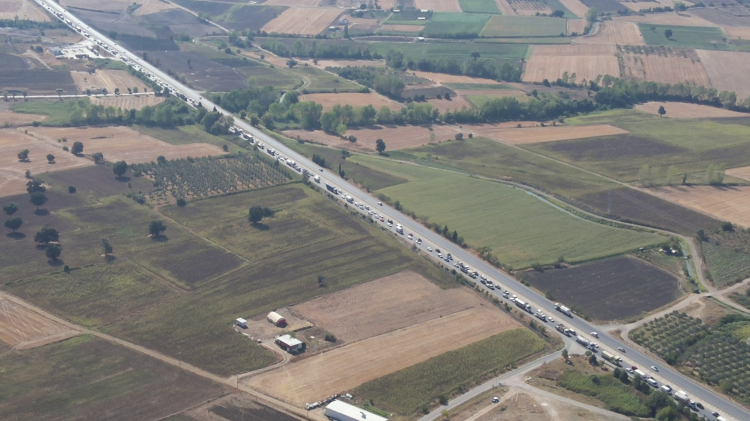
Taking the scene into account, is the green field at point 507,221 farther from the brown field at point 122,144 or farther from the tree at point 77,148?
the tree at point 77,148

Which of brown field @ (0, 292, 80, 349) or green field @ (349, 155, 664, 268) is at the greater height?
green field @ (349, 155, 664, 268)

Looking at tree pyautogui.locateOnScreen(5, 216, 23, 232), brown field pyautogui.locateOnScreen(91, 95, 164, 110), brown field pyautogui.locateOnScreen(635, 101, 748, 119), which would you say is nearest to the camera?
tree pyautogui.locateOnScreen(5, 216, 23, 232)

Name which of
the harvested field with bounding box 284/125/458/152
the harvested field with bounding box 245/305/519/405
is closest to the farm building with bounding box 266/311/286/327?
the harvested field with bounding box 245/305/519/405

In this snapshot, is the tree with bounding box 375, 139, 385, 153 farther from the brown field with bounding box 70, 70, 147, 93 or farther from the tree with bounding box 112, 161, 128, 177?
the brown field with bounding box 70, 70, 147, 93

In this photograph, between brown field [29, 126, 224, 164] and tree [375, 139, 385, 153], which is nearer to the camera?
brown field [29, 126, 224, 164]

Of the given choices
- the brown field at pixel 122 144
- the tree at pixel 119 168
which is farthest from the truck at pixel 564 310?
the brown field at pixel 122 144

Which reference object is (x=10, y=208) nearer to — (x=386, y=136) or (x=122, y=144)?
(x=122, y=144)

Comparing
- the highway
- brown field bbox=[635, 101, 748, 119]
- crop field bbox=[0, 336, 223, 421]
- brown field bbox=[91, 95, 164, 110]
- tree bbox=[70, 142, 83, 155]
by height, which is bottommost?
crop field bbox=[0, 336, 223, 421]
